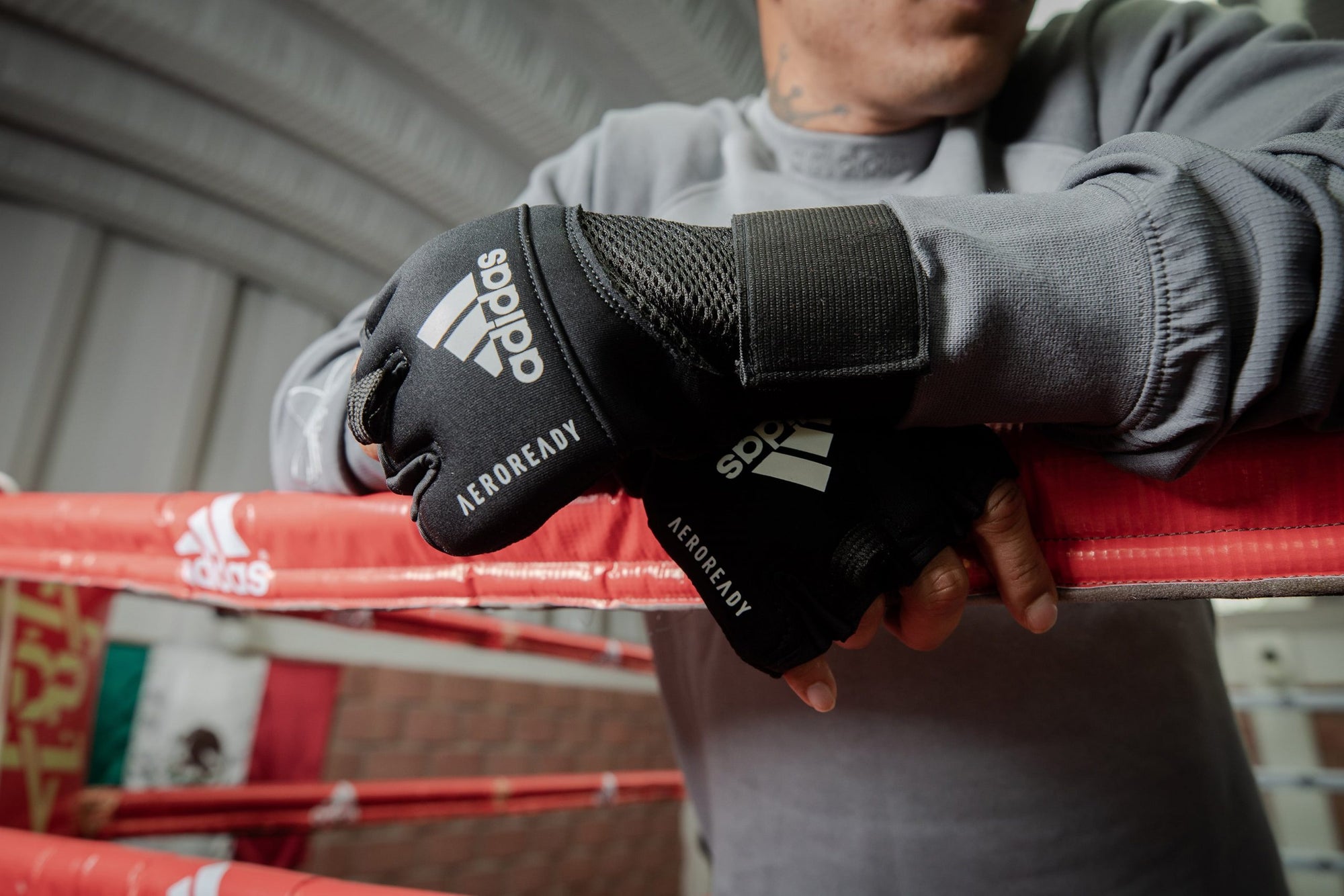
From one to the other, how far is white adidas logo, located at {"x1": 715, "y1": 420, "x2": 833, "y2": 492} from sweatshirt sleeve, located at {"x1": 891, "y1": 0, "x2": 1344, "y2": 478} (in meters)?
0.04

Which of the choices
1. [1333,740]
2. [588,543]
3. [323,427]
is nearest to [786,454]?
[588,543]

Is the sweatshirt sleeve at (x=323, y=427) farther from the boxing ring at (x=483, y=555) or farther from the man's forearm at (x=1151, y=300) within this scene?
the man's forearm at (x=1151, y=300)

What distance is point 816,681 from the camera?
0.37 metres

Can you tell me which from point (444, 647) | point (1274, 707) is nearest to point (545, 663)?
point (444, 647)

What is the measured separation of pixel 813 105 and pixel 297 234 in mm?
1623

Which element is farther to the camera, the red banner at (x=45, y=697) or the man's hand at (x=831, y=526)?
the red banner at (x=45, y=697)

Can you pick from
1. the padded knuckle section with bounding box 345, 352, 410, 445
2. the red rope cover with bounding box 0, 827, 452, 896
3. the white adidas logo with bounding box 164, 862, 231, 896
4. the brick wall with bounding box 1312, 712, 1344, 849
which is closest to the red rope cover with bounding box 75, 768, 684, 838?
the red rope cover with bounding box 0, 827, 452, 896

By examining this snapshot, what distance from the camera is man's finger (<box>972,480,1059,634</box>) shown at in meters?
0.34

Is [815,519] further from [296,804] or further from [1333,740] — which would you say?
[1333,740]

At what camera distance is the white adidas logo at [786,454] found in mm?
343

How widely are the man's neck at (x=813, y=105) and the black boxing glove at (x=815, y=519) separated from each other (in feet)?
1.52

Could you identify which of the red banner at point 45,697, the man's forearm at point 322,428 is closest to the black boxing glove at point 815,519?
the man's forearm at point 322,428

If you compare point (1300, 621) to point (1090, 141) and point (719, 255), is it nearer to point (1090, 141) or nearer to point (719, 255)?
point (1090, 141)

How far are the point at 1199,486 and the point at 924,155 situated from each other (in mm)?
477
